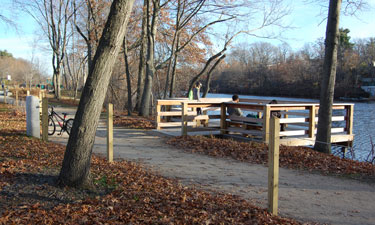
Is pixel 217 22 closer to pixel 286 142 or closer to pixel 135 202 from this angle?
pixel 286 142

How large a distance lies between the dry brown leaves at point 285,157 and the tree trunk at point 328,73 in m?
1.03

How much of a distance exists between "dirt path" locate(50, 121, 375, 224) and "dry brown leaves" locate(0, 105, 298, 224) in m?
0.56

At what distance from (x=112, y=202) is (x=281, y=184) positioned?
3.39 m

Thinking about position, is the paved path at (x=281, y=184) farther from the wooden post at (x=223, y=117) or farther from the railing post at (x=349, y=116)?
the railing post at (x=349, y=116)

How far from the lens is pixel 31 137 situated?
1018cm

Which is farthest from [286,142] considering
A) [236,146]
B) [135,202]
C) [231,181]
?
[135,202]

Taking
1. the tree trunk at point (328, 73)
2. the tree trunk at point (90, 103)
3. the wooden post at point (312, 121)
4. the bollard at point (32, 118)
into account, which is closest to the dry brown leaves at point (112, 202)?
the tree trunk at point (90, 103)

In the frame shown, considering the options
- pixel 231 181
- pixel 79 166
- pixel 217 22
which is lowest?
pixel 231 181

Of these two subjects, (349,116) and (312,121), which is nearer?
(312,121)

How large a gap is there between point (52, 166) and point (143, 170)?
184 cm

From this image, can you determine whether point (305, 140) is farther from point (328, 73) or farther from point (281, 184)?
point (281, 184)

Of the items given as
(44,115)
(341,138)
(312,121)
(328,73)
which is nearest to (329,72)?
(328,73)

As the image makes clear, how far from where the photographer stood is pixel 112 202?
15.1 ft

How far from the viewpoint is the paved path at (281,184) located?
4.86m
